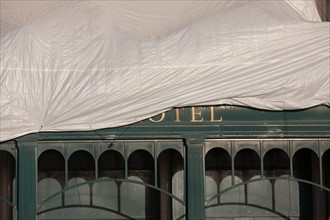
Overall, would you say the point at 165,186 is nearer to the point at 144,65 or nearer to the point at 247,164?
the point at 247,164

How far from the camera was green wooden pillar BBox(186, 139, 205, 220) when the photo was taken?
45.8 ft

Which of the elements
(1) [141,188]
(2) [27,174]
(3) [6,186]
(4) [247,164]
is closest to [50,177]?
(3) [6,186]

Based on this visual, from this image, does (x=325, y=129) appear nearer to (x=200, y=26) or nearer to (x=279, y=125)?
(x=279, y=125)

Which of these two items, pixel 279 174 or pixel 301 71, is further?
pixel 279 174

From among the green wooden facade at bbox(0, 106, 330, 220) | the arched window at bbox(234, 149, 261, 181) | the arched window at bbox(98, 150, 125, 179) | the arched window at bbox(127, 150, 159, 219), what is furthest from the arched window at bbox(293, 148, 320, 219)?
the arched window at bbox(98, 150, 125, 179)

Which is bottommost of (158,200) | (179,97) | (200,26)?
(158,200)

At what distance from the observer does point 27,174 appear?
13.8 m

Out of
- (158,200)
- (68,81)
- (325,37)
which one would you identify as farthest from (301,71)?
(158,200)

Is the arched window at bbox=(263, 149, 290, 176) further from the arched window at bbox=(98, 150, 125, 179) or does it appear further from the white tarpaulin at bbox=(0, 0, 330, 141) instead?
the white tarpaulin at bbox=(0, 0, 330, 141)

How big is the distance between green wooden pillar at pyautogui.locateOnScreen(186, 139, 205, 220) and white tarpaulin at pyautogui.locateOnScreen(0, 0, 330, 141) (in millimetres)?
707

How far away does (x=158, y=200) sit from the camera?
17.2 meters

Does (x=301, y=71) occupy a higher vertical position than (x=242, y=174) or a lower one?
higher

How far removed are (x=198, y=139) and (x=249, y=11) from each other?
1835 millimetres

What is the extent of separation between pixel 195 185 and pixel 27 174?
2128 millimetres
